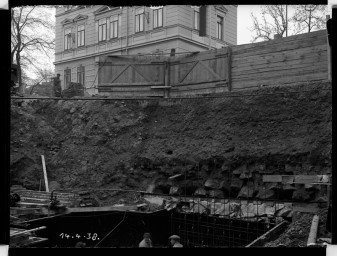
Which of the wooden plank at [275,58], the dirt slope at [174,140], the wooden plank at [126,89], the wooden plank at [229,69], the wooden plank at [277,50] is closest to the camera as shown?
the dirt slope at [174,140]

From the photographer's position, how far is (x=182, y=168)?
1435 centimetres

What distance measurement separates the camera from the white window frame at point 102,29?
74.1ft

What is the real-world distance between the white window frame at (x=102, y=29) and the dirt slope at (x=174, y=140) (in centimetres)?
579

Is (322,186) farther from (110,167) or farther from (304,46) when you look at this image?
(110,167)

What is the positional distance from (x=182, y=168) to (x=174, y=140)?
1.25 metres

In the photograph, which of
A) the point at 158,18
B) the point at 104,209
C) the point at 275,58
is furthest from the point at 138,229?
the point at 158,18

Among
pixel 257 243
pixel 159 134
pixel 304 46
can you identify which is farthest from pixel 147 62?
pixel 257 243

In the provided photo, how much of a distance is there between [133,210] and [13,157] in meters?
5.64

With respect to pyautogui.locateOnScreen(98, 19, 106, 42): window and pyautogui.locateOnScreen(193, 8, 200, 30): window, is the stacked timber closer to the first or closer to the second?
pyautogui.locateOnScreen(193, 8, 200, 30): window

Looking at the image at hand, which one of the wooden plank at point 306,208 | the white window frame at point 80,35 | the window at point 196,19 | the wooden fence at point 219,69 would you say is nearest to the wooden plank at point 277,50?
the wooden fence at point 219,69

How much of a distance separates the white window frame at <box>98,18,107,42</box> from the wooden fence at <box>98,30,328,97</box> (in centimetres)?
536

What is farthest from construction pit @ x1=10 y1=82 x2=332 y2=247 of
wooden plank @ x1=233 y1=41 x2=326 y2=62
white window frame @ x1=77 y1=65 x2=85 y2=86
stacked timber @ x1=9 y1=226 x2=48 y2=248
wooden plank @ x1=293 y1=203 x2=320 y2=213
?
white window frame @ x1=77 y1=65 x2=85 y2=86

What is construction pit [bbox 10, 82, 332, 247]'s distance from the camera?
11.9 meters

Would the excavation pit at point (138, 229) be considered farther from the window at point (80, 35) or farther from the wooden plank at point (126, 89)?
the window at point (80, 35)
